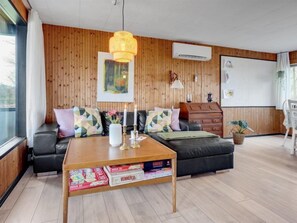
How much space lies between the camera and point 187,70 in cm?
469

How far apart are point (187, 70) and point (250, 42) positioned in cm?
159

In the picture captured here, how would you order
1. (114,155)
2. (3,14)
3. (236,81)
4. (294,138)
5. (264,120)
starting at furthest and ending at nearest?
(264,120), (236,81), (294,138), (3,14), (114,155)

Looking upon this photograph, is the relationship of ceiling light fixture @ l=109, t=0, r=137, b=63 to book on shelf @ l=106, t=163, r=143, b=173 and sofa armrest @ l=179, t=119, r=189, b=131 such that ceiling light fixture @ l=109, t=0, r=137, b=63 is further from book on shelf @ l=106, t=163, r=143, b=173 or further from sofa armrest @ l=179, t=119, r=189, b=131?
sofa armrest @ l=179, t=119, r=189, b=131

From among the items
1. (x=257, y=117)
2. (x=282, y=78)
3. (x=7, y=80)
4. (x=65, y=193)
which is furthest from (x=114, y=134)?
(x=282, y=78)

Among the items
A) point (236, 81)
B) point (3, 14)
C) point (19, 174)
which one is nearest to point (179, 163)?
point (19, 174)

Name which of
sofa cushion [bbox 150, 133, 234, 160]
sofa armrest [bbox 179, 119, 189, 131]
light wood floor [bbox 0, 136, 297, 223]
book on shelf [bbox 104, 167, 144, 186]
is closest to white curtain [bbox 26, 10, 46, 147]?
light wood floor [bbox 0, 136, 297, 223]

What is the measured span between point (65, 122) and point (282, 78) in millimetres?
5741

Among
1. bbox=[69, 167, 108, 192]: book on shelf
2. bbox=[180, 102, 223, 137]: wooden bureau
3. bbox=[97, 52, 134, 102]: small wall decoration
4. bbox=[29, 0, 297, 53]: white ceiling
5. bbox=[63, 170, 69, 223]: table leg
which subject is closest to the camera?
bbox=[63, 170, 69, 223]: table leg

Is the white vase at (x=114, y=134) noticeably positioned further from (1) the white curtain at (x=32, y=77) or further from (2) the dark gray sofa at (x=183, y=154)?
(1) the white curtain at (x=32, y=77)

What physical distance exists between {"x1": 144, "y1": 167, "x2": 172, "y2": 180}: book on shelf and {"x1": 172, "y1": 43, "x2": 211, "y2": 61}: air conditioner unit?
3.05m

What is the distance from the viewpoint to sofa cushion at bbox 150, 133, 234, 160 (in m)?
2.57

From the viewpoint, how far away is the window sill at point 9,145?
208 cm

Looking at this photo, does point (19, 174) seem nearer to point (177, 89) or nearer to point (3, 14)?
point (3, 14)

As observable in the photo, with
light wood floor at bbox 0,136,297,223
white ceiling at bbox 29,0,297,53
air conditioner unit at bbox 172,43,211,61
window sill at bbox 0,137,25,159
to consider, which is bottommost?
light wood floor at bbox 0,136,297,223
